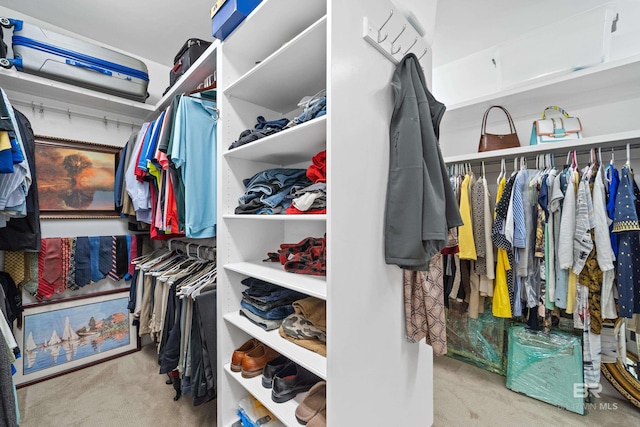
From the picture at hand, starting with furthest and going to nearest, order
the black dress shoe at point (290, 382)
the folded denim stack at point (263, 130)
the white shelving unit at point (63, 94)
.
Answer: the white shelving unit at point (63, 94), the folded denim stack at point (263, 130), the black dress shoe at point (290, 382)

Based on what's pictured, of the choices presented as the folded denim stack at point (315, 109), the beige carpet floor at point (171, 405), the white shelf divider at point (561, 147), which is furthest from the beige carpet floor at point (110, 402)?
the white shelf divider at point (561, 147)

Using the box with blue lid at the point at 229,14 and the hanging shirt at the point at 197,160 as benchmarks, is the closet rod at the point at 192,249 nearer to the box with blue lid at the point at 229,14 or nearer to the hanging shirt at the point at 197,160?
the hanging shirt at the point at 197,160

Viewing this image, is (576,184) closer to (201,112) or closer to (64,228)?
(201,112)

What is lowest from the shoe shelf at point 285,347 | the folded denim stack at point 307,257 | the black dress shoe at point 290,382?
the black dress shoe at point 290,382

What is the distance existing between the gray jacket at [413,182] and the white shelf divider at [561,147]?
1.16 m

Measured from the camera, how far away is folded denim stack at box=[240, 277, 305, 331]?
1.25 meters

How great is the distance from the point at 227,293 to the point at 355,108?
1120 millimetres

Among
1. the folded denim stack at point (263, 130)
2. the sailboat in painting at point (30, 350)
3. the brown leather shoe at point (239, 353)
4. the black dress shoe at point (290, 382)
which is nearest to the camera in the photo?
the black dress shoe at point (290, 382)

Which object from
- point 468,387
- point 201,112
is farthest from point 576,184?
point 201,112

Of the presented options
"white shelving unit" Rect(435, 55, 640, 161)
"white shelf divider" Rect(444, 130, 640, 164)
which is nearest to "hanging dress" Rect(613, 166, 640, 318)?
"white shelf divider" Rect(444, 130, 640, 164)

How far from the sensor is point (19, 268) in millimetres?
1855

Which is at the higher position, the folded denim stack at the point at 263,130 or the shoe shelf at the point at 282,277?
the folded denim stack at the point at 263,130

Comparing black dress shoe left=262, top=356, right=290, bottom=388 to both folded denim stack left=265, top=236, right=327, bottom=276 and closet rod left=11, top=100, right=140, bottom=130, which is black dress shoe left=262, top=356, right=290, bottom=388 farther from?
closet rod left=11, top=100, right=140, bottom=130

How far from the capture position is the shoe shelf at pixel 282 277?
0.95m
